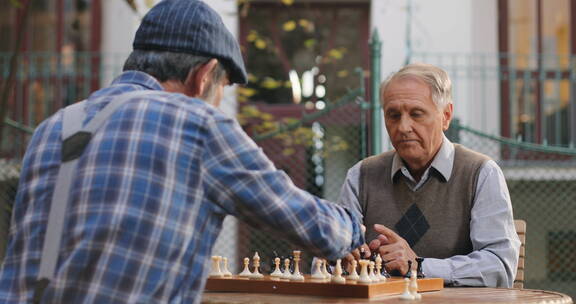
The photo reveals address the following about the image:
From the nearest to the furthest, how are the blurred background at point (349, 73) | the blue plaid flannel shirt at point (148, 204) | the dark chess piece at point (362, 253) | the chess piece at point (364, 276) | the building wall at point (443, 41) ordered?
the blue plaid flannel shirt at point (148, 204) < the chess piece at point (364, 276) < the dark chess piece at point (362, 253) < the blurred background at point (349, 73) < the building wall at point (443, 41)

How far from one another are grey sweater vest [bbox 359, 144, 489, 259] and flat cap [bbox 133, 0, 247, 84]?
1376 millimetres

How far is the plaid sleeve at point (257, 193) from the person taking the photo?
222cm

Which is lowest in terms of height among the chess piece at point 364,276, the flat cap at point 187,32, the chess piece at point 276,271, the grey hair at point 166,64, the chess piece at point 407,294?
the chess piece at point 276,271

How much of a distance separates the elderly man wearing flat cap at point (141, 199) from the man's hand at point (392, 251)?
33.8 inches

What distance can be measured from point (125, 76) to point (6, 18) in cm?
900

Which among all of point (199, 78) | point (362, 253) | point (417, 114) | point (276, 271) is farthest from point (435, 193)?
point (199, 78)

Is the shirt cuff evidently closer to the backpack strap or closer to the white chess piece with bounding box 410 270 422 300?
the white chess piece with bounding box 410 270 422 300

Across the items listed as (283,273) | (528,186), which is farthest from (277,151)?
(283,273)

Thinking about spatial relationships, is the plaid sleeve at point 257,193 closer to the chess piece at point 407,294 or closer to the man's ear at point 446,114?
the chess piece at point 407,294

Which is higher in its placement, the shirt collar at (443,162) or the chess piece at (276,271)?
the shirt collar at (443,162)

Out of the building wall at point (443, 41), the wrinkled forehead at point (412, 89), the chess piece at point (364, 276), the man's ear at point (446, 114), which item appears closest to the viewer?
the chess piece at point (364, 276)

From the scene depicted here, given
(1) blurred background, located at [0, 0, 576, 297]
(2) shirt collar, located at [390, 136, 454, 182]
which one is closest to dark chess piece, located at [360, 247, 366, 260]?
(2) shirt collar, located at [390, 136, 454, 182]

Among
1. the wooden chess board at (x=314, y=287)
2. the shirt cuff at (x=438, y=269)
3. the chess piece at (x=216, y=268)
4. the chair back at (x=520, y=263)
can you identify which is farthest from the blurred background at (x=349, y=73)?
the wooden chess board at (x=314, y=287)

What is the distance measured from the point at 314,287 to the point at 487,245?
885 mm
